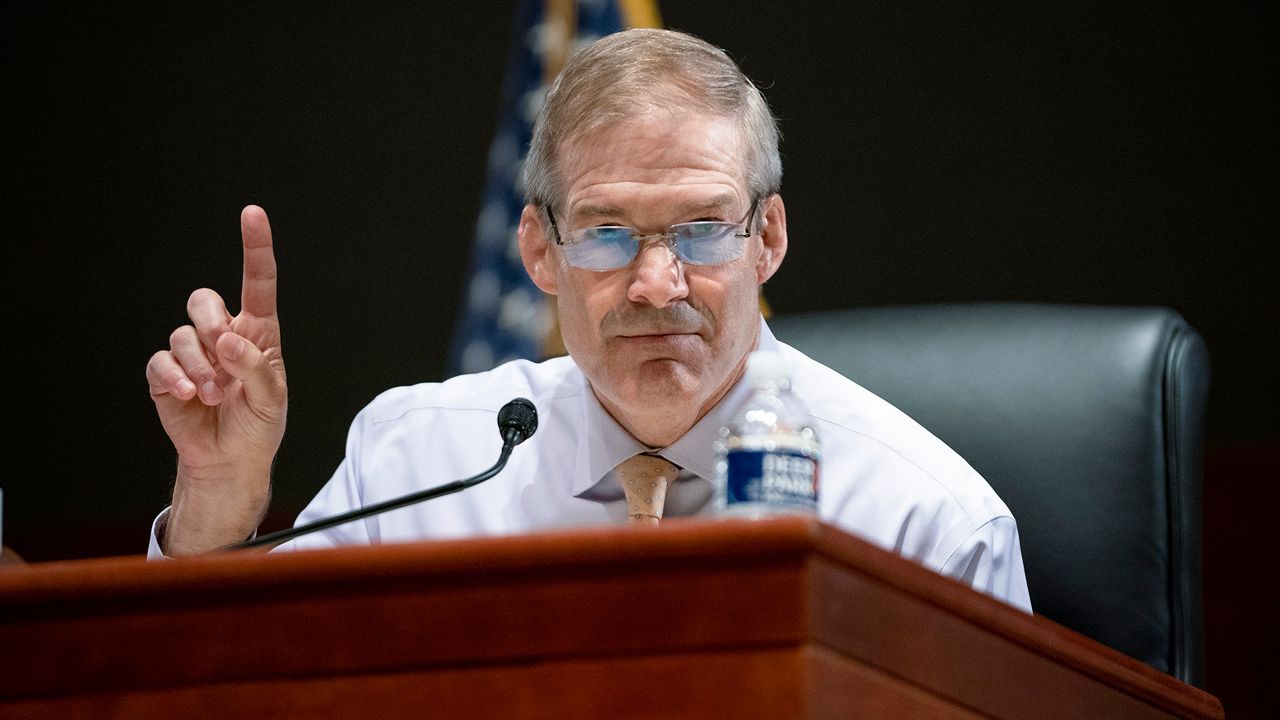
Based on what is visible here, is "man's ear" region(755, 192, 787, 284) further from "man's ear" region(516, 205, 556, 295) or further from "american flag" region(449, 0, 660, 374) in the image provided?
"american flag" region(449, 0, 660, 374)

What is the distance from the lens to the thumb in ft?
4.50

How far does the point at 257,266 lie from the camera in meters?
1.43

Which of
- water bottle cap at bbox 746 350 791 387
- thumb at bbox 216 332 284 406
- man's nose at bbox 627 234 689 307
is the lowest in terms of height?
thumb at bbox 216 332 284 406

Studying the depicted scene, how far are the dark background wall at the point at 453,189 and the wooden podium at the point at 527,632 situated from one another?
1.54 m

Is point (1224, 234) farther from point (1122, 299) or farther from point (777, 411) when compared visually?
point (777, 411)

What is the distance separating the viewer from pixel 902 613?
787 mm

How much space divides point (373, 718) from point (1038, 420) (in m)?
0.91

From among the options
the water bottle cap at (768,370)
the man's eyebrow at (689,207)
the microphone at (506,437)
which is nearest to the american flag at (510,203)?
the man's eyebrow at (689,207)

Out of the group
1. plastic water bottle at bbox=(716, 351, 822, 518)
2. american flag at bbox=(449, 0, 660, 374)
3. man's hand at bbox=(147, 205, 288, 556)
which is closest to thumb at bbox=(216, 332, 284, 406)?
man's hand at bbox=(147, 205, 288, 556)

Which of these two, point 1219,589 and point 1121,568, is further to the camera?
point 1219,589

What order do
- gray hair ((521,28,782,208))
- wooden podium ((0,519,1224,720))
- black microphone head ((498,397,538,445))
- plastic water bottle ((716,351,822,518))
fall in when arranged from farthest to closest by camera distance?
gray hair ((521,28,782,208))
black microphone head ((498,397,538,445))
plastic water bottle ((716,351,822,518))
wooden podium ((0,519,1224,720))

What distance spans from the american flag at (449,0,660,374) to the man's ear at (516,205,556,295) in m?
0.89

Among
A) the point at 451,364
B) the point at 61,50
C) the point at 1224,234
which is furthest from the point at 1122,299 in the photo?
the point at 61,50

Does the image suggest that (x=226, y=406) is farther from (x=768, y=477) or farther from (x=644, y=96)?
(x=768, y=477)
